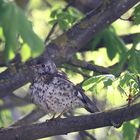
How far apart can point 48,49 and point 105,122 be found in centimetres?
146

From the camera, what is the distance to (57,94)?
518 cm

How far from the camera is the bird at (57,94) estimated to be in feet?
17.0

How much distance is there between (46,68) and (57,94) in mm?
413

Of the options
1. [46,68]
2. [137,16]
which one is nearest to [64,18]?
[46,68]

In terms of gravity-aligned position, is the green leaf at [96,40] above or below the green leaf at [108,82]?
below

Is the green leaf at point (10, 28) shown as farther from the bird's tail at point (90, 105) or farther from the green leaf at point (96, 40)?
the green leaf at point (96, 40)

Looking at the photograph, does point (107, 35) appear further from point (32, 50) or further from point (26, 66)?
point (32, 50)

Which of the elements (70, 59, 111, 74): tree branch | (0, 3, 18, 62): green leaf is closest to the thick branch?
(70, 59, 111, 74): tree branch

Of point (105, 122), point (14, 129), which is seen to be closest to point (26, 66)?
point (14, 129)

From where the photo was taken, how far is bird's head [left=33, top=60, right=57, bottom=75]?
5336 millimetres

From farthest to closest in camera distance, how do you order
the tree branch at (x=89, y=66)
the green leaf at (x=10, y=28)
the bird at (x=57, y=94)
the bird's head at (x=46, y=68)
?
the tree branch at (x=89, y=66), the bird's head at (x=46, y=68), the bird at (x=57, y=94), the green leaf at (x=10, y=28)

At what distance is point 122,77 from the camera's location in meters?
4.08

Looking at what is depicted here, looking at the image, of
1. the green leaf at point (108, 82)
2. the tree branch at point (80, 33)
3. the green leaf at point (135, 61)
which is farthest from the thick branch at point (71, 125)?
the tree branch at point (80, 33)

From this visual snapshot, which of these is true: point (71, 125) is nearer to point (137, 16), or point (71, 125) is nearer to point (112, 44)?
point (137, 16)
